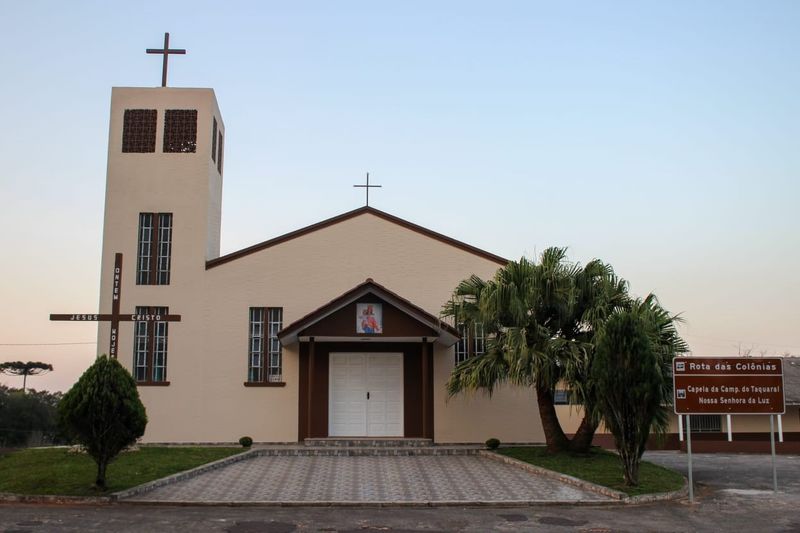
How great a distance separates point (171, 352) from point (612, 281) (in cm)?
1246

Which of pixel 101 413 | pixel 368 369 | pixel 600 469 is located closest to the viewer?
pixel 101 413

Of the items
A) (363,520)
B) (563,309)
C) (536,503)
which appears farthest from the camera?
(563,309)

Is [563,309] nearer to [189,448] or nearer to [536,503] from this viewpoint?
[536,503]

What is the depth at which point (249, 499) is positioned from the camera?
1385cm

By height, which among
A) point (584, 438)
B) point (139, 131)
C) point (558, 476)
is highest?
point (139, 131)

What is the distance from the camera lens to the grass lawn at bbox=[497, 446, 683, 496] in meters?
14.9

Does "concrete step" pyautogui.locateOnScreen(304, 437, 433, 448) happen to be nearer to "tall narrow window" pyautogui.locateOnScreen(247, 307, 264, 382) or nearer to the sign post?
"tall narrow window" pyautogui.locateOnScreen(247, 307, 264, 382)

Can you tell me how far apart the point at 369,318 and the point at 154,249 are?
6.90 m

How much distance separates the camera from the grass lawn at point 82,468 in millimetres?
14312

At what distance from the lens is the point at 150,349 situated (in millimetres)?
22766

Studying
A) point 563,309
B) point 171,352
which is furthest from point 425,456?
point 171,352

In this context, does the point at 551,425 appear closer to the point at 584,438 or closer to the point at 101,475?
the point at 584,438

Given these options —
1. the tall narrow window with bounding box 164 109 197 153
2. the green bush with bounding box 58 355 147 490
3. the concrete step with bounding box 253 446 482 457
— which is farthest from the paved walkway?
the tall narrow window with bounding box 164 109 197 153

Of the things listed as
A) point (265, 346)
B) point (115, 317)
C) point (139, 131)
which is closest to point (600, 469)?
point (265, 346)
